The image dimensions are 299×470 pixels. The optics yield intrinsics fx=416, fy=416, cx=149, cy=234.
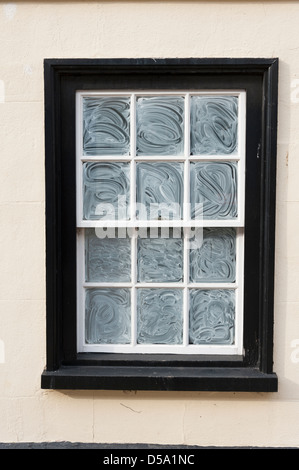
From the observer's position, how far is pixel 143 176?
2.71 metres

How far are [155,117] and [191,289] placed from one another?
3.76ft

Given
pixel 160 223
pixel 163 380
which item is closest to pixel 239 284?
pixel 160 223

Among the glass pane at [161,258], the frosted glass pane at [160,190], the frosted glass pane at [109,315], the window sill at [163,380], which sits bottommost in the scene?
the window sill at [163,380]

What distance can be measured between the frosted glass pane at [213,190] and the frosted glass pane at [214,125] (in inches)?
3.8

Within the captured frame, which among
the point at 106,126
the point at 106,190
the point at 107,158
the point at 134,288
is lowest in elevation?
the point at 134,288

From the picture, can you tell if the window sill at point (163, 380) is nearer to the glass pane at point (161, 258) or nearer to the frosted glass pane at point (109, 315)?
the frosted glass pane at point (109, 315)

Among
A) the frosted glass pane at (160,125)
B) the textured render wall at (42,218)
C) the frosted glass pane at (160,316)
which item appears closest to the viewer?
the textured render wall at (42,218)

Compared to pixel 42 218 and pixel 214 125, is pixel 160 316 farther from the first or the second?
pixel 214 125

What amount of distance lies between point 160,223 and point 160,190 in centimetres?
22

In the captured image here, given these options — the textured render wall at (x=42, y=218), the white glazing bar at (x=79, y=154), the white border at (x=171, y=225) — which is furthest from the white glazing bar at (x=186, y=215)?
the white glazing bar at (x=79, y=154)

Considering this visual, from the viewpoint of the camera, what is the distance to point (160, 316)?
9.09 feet

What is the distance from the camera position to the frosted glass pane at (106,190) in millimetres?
2709

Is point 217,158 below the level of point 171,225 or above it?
above
